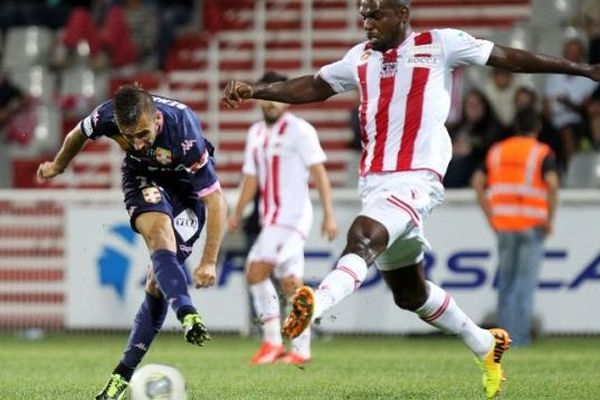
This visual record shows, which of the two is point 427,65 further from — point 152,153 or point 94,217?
point 94,217

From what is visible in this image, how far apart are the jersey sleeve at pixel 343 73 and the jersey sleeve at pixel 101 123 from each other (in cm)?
128

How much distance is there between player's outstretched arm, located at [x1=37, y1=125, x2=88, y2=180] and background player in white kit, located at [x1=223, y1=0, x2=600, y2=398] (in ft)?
2.85

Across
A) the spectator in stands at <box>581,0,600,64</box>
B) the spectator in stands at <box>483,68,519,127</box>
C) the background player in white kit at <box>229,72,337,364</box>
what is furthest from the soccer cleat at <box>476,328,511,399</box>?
the spectator in stands at <box>581,0,600,64</box>

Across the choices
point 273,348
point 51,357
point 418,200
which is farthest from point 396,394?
point 51,357

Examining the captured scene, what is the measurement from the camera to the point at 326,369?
37.5ft

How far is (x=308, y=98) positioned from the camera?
29.8 ft

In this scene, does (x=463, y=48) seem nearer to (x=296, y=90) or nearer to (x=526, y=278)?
(x=296, y=90)

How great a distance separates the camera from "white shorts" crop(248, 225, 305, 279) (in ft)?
41.7

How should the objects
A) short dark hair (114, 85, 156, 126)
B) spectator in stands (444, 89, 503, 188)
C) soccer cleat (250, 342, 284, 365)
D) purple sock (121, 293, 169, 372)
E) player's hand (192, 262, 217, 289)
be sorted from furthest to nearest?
spectator in stands (444, 89, 503, 188) < soccer cleat (250, 342, 284, 365) < purple sock (121, 293, 169, 372) < player's hand (192, 262, 217, 289) < short dark hair (114, 85, 156, 126)

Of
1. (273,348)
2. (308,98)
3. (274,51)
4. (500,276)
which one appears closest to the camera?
(308,98)

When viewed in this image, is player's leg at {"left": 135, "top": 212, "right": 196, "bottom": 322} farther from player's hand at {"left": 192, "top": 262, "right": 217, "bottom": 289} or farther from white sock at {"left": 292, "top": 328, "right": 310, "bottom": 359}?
white sock at {"left": 292, "top": 328, "right": 310, "bottom": 359}

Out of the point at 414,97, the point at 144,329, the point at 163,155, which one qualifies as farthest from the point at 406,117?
the point at 144,329

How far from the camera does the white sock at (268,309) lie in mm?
12438

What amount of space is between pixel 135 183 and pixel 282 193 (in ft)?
13.8
